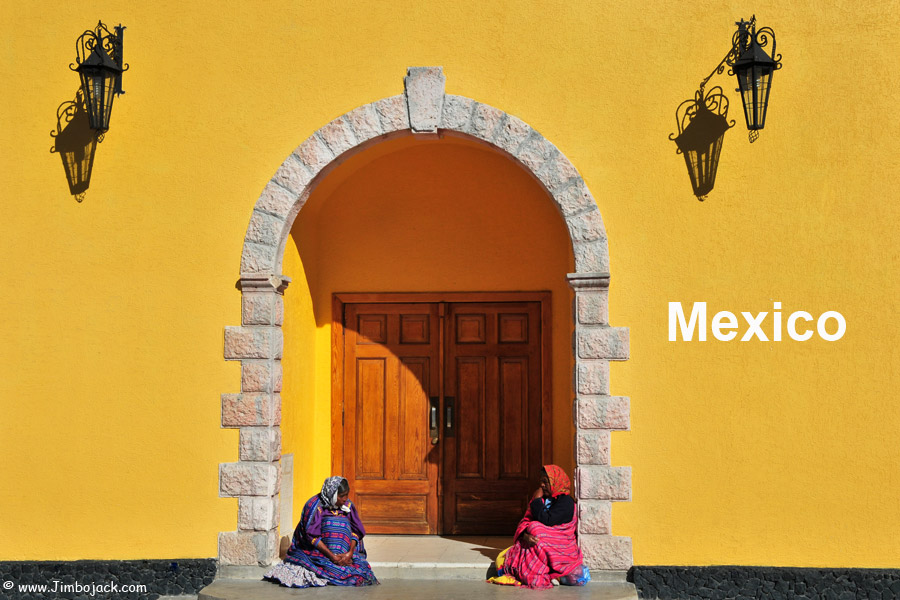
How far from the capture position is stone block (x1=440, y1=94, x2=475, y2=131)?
662 cm

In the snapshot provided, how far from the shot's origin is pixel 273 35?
6789 mm

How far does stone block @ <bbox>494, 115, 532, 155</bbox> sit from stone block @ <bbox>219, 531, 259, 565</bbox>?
3302mm

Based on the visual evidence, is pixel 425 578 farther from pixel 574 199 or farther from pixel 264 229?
pixel 574 199

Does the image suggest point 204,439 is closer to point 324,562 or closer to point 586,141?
point 324,562

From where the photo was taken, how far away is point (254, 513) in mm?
6488

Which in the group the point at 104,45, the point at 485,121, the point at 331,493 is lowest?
the point at 331,493

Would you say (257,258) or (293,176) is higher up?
(293,176)

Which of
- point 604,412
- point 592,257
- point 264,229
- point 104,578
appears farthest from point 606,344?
point 104,578

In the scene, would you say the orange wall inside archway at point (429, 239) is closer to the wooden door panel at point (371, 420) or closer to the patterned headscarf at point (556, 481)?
the wooden door panel at point (371, 420)

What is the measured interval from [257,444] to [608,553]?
2.57 m

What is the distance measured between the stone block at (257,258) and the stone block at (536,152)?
76.3 inches

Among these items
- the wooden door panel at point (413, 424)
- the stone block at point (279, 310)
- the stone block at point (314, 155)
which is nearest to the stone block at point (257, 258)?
the stone block at point (279, 310)

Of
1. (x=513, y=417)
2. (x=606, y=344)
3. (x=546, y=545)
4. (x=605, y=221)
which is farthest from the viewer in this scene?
(x=513, y=417)

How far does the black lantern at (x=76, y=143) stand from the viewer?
22.4 feet
